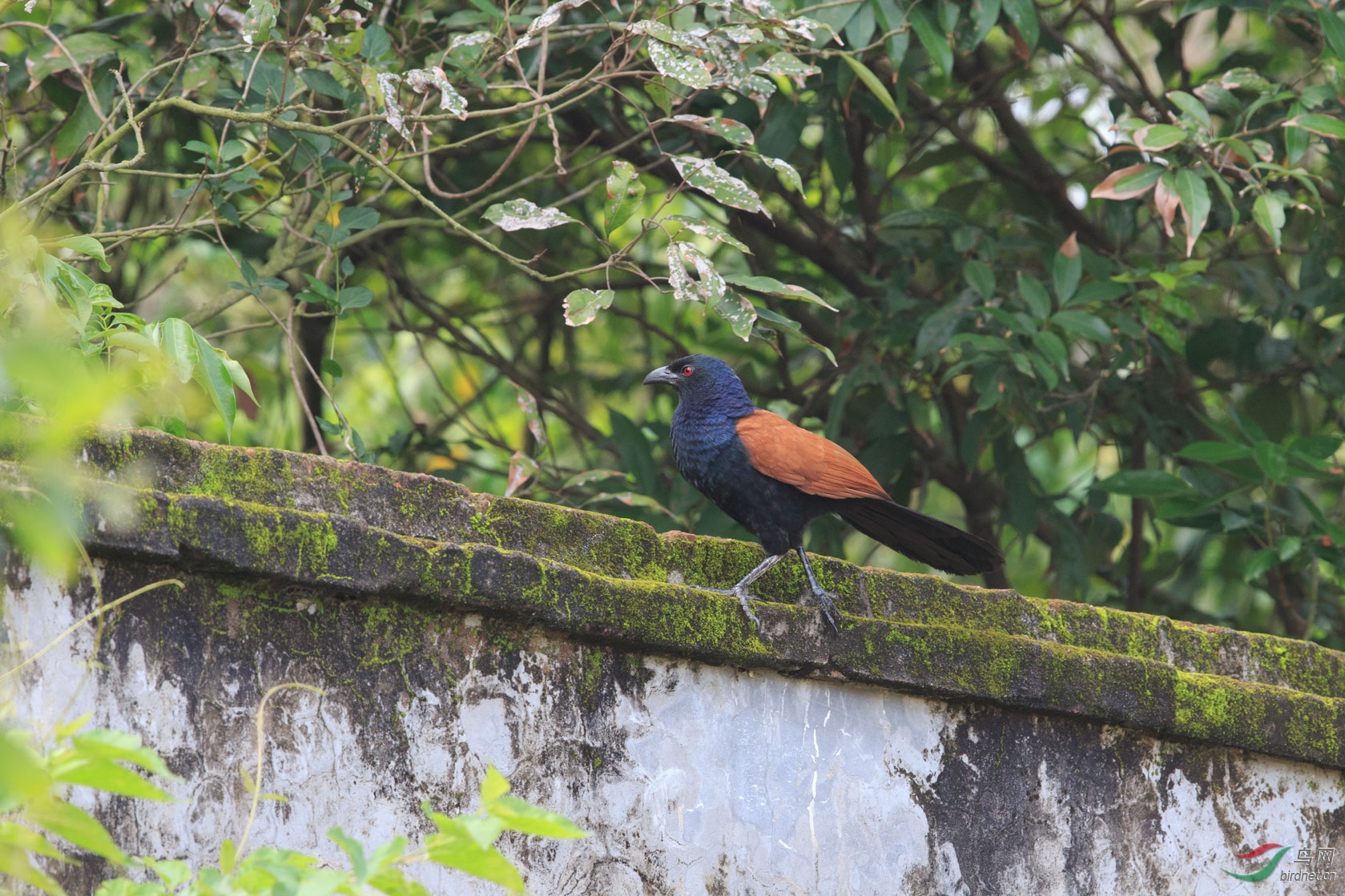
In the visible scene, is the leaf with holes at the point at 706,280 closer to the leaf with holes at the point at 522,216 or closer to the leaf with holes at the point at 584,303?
the leaf with holes at the point at 584,303

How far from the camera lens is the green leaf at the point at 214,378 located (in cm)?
221

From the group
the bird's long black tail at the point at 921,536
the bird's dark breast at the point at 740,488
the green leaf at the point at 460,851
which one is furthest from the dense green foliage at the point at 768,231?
the green leaf at the point at 460,851

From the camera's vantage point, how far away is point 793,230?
4977 millimetres

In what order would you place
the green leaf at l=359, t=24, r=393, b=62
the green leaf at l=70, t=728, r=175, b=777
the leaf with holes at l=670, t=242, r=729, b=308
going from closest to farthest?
the green leaf at l=70, t=728, r=175, b=777 → the leaf with holes at l=670, t=242, r=729, b=308 → the green leaf at l=359, t=24, r=393, b=62

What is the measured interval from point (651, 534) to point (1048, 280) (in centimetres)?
280

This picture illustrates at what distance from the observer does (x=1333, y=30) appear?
3658 millimetres

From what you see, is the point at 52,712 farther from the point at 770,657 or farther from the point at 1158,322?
the point at 1158,322

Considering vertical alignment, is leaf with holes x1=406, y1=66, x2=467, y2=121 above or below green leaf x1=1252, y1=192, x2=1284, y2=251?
below

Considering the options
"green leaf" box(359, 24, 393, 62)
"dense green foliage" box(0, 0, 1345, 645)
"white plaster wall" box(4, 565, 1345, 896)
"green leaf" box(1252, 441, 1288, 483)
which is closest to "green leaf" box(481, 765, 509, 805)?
"white plaster wall" box(4, 565, 1345, 896)

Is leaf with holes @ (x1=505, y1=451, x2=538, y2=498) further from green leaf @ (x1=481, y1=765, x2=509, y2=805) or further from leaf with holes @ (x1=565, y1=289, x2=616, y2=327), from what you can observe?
green leaf @ (x1=481, y1=765, x2=509, y2=805)

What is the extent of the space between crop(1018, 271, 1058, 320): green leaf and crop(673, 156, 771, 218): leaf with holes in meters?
1.28

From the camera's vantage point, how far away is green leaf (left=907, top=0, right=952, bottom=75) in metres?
3.71

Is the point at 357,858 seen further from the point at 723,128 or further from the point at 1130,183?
the point at 1130,183

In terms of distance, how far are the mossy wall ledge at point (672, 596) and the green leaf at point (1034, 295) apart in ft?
3.92
